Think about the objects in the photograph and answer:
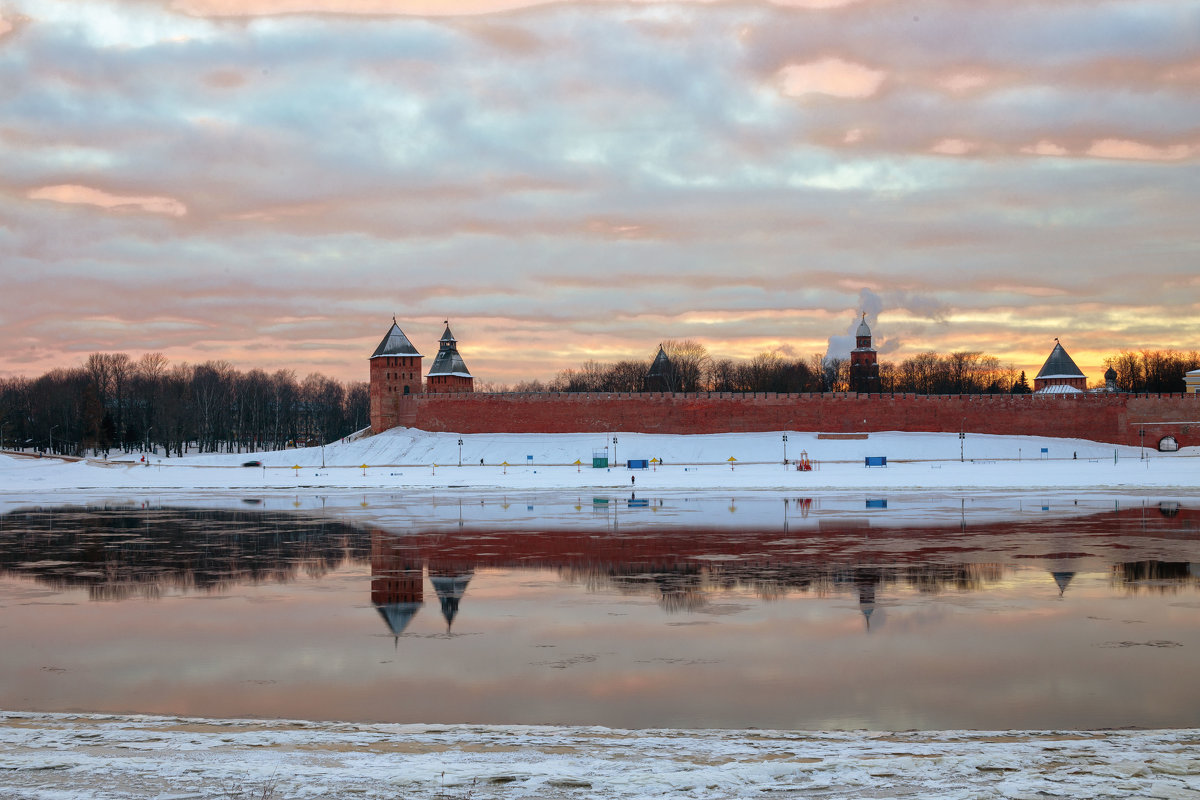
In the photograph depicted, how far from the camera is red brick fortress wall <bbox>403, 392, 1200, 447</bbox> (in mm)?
66688

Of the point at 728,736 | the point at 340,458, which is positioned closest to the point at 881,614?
the point at 728,736

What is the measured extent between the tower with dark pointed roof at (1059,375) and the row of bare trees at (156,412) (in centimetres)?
6169

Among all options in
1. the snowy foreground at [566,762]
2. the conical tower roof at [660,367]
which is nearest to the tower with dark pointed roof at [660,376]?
the conical tower roof at [660,367]

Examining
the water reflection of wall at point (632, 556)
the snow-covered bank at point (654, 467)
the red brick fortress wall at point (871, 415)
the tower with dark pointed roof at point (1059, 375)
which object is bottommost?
the water reflection of wall at point (632, 556)

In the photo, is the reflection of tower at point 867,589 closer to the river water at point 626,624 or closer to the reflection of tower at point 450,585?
the river water at point 626,624

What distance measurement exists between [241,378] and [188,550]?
323 feet

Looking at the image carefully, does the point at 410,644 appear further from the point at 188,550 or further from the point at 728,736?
the point at 188,550

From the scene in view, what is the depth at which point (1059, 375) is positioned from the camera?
7531 cm

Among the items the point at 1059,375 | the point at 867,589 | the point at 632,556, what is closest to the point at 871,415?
the point at 1059,375

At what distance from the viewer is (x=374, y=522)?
80.7 ft

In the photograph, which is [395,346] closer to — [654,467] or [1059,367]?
[654,467]

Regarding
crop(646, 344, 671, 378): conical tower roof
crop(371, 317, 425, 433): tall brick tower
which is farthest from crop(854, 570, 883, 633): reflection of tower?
crop(646, 344, 671, 378): conical tower roof

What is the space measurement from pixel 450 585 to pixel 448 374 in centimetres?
6104

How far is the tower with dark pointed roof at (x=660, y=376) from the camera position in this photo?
9212 cm
